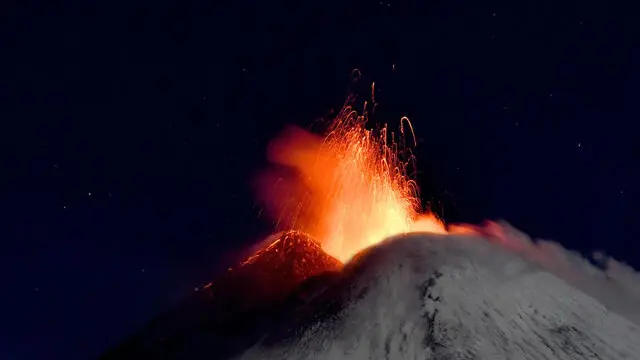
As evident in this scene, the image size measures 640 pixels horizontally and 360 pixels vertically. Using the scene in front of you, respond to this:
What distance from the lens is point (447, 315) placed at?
135ft

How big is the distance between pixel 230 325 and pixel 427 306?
15.1 meters

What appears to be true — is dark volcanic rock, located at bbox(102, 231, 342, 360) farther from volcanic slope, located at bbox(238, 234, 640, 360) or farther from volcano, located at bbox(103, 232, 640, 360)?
volcanic slope, located at bbox(238, 234, 640, 360)

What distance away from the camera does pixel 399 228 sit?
188 feet

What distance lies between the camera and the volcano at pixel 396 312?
4003 centimetres

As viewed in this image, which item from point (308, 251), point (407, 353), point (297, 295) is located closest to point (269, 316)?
point (297, 295)

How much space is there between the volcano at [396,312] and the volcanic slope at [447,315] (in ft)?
0.29

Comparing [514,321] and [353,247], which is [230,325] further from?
[514,321]

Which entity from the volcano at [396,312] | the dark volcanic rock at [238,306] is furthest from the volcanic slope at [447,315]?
the dark volcanic rock at [238,306]

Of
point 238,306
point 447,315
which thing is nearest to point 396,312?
point 447,315

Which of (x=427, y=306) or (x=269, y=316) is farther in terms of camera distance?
(x=269, y=316)

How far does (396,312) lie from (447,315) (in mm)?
3731

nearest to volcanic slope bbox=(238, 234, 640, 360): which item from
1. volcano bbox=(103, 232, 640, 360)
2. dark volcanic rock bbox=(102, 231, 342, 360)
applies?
volcano bbox=(103, 232, 640, 360)

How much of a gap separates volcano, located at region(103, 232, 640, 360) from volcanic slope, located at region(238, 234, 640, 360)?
0.09 meters

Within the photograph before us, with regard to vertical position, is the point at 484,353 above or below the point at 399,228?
below
